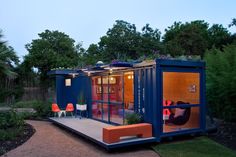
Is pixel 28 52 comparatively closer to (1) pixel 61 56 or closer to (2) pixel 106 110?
(1) pixel 61 56

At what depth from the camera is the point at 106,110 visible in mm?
10820

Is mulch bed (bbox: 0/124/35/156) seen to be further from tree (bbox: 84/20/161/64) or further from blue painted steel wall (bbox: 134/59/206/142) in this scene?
tree (bbox: 84/20/161/64)

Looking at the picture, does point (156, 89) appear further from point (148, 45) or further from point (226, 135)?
point (148, 45)

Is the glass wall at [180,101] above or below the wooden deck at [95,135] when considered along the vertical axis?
above

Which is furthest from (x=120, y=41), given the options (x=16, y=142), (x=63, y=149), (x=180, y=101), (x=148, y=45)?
(x=63, y=149)

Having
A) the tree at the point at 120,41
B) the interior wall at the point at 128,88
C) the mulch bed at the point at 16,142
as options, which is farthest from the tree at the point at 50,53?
the interior wall at the point at 128,88

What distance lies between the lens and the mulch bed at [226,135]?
7.94m

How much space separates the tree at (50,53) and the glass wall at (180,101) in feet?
45.7

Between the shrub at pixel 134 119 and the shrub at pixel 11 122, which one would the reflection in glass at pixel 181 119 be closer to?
the shrub at pixel 134 119

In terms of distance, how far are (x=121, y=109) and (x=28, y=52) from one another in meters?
14.9

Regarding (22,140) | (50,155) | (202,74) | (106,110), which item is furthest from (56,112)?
(202,74)

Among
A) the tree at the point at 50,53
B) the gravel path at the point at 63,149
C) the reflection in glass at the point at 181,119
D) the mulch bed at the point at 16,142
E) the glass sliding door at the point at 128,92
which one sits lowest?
the gravel path at the point at 63,149

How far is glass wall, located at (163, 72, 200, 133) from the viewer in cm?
832

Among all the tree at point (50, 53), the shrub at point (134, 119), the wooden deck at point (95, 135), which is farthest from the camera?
the tree at point (50, 53)
